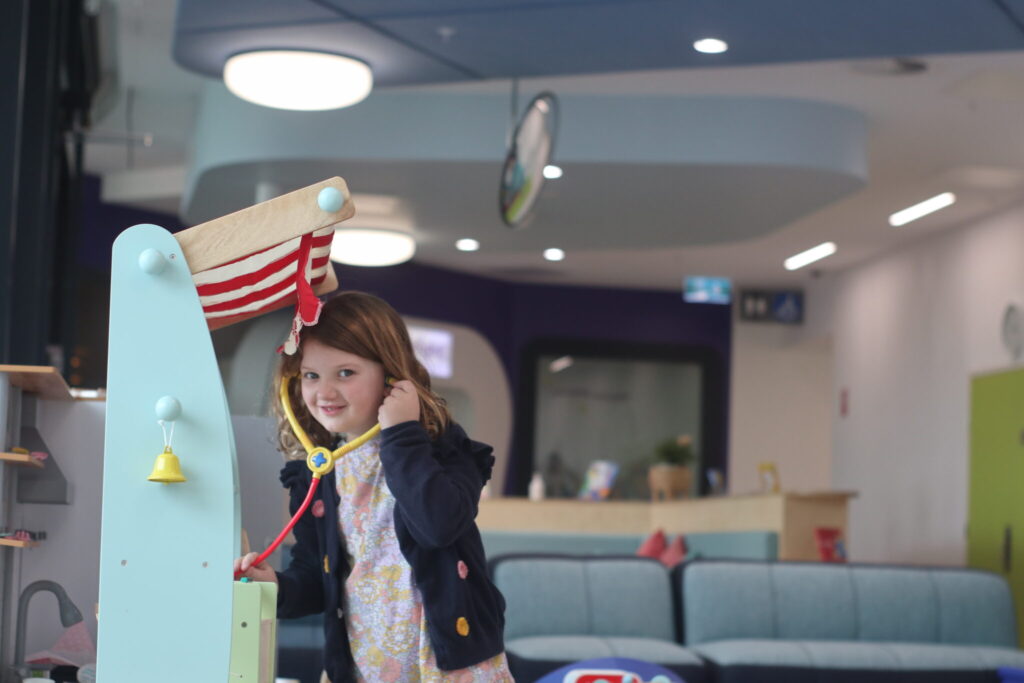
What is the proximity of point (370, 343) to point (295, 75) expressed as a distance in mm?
3904

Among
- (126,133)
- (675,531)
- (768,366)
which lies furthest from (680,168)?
(768,366)

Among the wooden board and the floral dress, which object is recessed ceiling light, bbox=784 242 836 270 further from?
the wooden board

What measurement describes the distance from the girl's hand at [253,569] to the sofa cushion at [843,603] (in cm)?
353

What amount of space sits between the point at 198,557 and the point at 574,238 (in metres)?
7.48

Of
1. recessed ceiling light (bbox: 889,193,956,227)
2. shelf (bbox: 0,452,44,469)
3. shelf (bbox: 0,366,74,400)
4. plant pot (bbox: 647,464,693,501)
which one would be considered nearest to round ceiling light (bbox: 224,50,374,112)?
shelf (bbox: 0,366,74,400)

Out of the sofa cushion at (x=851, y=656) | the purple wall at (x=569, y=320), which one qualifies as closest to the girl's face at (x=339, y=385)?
the sofa cushion at (x=851, y=656)

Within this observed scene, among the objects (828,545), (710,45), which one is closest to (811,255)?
(828,545)

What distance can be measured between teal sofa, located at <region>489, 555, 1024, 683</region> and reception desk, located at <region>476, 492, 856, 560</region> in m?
1.94

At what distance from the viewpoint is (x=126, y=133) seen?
26.9ft

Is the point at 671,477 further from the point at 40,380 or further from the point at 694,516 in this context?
the point at 40,380

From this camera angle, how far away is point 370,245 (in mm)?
8531

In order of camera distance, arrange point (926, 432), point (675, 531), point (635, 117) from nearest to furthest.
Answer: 1. point (635, 117)
2. point (675, 531)
3. point (926, 432)

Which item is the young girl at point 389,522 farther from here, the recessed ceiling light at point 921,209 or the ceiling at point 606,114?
the recessed ceiling light at point 921,209

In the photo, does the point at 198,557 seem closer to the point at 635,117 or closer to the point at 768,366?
the point at 635,117
